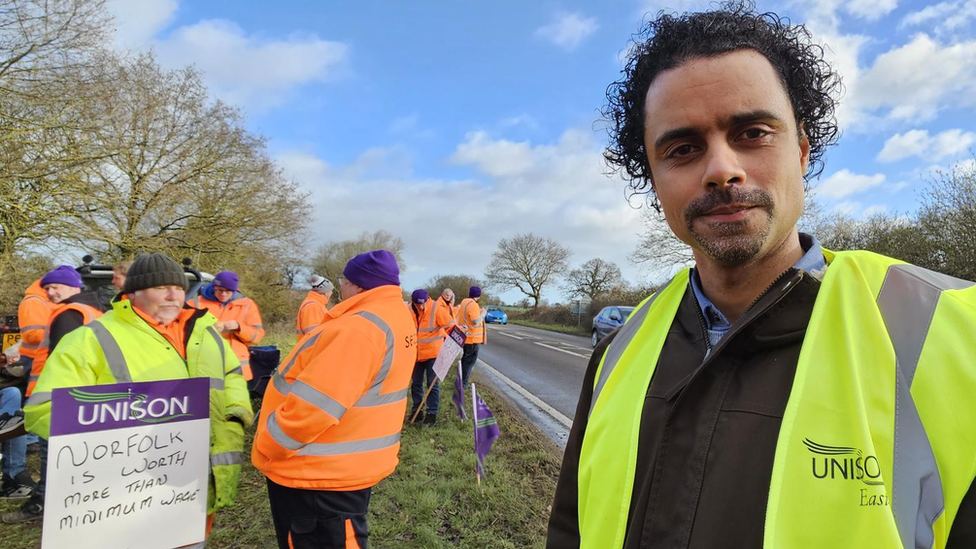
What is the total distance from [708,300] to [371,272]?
2254 millimetres

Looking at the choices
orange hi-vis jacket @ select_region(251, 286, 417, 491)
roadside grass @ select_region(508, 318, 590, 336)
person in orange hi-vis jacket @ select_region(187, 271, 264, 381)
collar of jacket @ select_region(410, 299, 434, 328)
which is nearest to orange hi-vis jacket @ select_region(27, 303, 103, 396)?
person in orange hi-vis jacket @ select_region(187, 271, 264, 381)

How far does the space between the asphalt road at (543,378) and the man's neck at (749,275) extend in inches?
210

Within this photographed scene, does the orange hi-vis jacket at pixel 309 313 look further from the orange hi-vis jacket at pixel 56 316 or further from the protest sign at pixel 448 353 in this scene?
the orange hi-vis jacket at pixel 56 316

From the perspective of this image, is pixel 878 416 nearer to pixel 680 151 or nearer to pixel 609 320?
pixel 680 151

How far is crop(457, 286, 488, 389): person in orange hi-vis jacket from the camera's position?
920 centimetres

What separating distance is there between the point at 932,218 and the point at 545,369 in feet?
39.4

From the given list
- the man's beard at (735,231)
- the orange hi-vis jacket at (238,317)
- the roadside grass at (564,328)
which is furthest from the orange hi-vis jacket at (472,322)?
the roadside grass at (564,328)

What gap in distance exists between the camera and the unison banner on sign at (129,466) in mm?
2189

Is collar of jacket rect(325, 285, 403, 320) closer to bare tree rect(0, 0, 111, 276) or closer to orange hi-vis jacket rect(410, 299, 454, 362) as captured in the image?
orange hi-vis jacket rect(410, 299, 454, 362)

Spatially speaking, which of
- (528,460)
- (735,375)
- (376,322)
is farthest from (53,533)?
(528,460)

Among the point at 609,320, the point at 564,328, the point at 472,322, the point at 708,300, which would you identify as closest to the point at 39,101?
the point at 472,322

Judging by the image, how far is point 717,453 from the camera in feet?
3.20

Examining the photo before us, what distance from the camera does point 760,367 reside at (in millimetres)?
1005

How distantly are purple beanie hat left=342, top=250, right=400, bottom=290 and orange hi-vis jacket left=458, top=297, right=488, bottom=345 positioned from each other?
6.16 metres
